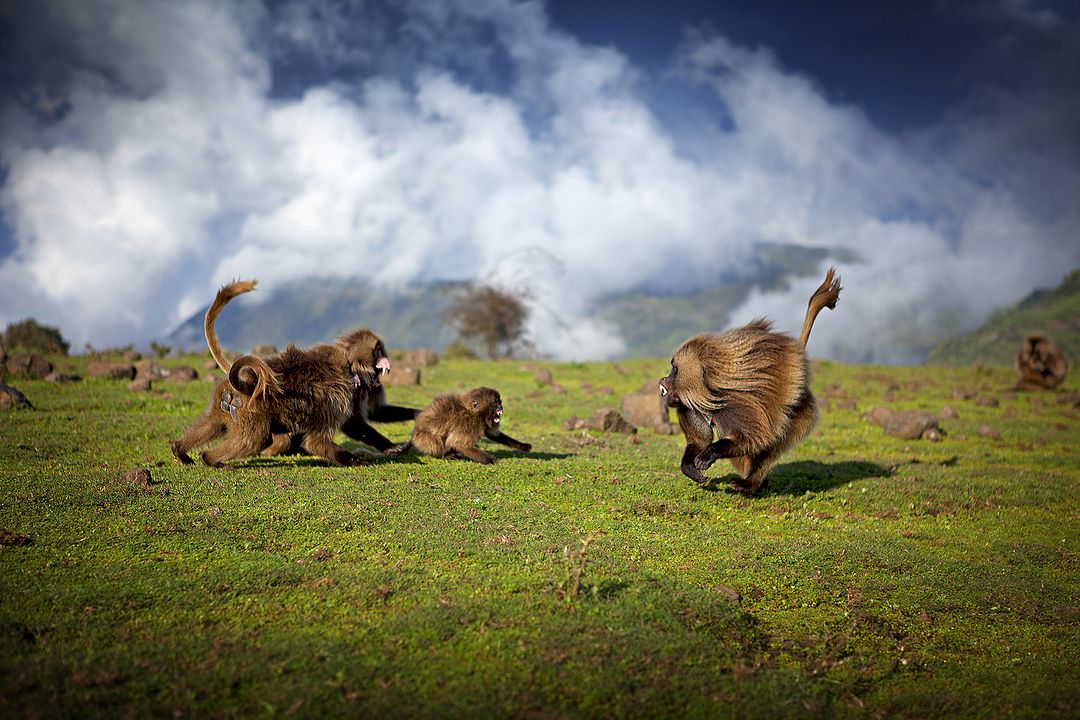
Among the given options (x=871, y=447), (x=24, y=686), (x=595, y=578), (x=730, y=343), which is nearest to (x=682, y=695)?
(x=595, y=578)

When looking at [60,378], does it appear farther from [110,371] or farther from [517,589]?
[517,589]

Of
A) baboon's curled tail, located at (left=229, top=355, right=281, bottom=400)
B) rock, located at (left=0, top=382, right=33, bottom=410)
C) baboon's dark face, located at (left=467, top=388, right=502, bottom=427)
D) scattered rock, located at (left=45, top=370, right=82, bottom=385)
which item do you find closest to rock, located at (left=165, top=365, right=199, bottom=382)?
scattered rock, located at (left=45, top=370, right=82, bottom=385)

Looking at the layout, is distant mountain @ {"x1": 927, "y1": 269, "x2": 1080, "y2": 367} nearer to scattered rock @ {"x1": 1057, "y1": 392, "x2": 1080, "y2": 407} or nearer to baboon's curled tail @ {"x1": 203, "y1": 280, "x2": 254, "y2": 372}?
scattered rock @ {"x1": 1057, "y1": 392, "x2": 1080, "y2": 407}

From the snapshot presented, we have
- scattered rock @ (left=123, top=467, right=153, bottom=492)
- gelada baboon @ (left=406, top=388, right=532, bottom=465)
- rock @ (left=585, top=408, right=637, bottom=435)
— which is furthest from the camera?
rock @ (left=585, top=408, right=637, bottom=435)

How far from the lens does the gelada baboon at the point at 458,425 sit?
10898 mm

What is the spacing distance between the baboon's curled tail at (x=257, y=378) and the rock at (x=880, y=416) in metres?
14.6

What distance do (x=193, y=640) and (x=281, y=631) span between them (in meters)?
0.55

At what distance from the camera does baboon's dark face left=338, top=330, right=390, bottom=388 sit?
9883mm

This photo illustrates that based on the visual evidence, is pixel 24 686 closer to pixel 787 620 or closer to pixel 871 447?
pixel 787 620

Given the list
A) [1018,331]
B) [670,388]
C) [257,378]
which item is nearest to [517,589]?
[670,388]

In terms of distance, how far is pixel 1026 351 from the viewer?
2727 cm

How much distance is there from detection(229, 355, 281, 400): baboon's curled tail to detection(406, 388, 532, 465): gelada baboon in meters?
2.59

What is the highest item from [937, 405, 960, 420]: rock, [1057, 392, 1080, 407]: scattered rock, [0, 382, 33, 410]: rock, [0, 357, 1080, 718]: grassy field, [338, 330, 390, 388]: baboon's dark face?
[1057, 392, 1080, 407]: scattered rock

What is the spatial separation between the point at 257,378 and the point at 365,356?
1474 millimetres
